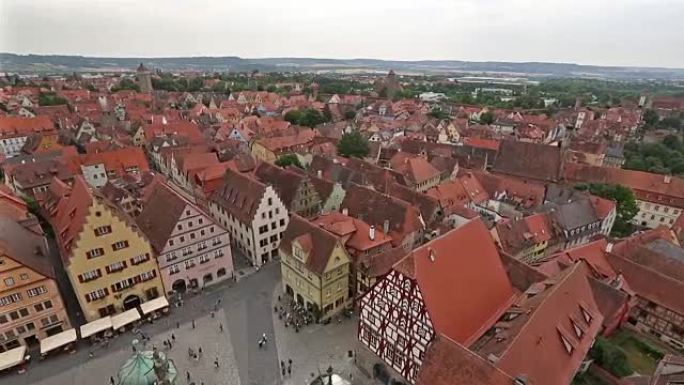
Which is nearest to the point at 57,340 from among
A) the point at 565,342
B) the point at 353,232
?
the point at 353,232

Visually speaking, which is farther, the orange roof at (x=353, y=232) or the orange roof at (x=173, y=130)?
the orange roof at (x=173, y=130)

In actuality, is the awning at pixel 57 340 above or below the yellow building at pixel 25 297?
below

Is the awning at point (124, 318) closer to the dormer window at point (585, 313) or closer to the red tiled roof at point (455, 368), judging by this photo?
the red tiled roof at point (455, 368)

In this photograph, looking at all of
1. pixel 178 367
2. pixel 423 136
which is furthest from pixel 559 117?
pixel 178 367

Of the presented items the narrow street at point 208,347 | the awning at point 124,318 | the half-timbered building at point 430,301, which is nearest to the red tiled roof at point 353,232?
the half-timbered building at point 430,301

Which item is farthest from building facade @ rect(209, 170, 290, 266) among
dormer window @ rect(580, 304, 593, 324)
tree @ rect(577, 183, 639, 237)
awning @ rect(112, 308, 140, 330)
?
tree @ rect(577, 183, 639, 237)

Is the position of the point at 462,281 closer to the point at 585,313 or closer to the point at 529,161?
the point at 585,313

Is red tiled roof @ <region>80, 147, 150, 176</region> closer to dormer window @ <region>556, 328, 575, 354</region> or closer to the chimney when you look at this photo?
dormer window @ <region>556, 328, 575, 354</region>
